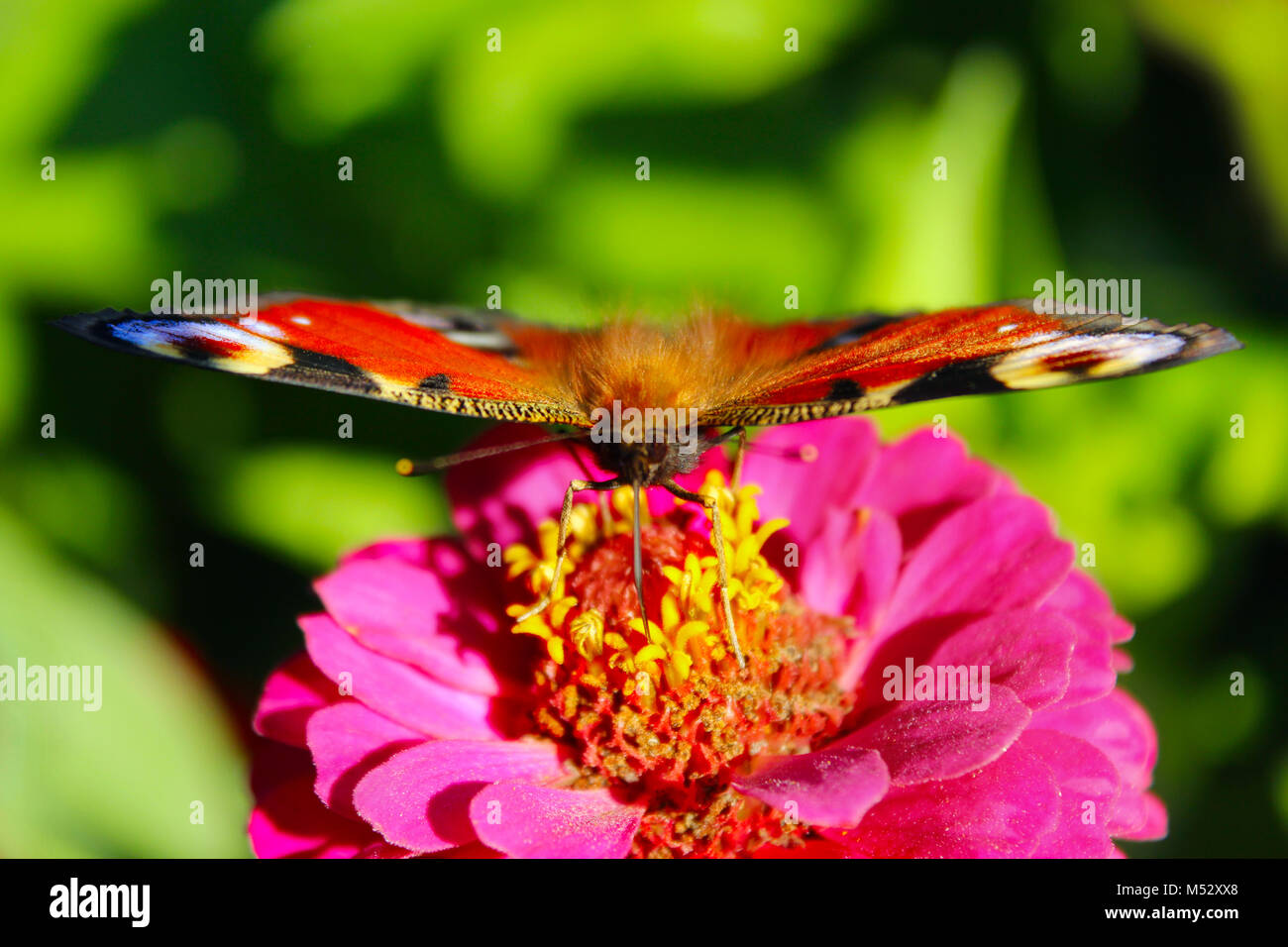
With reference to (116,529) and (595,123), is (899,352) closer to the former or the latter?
(595,123)

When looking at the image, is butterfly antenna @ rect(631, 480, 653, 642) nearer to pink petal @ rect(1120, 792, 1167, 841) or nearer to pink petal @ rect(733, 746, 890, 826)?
pink petal @ rect(733, 746, 890, 826)

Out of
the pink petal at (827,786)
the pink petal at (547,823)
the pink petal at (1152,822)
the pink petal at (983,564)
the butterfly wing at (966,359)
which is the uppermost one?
the butterfly wing at (966,359)

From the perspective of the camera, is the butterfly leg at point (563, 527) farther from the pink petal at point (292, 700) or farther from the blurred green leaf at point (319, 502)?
the blurred green leaf at point (319, 502)

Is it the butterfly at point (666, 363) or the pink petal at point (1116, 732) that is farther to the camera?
the pink petal at point (1116, 732)

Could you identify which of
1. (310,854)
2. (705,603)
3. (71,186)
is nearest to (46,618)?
(71,186)

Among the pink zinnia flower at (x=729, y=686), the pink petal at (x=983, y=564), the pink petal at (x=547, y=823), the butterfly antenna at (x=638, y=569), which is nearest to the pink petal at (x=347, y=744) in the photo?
the pink zinnia flower at (x=729, y=686)

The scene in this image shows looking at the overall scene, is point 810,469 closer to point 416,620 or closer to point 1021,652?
point 1021,652

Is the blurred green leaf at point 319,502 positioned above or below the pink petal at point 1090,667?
above
